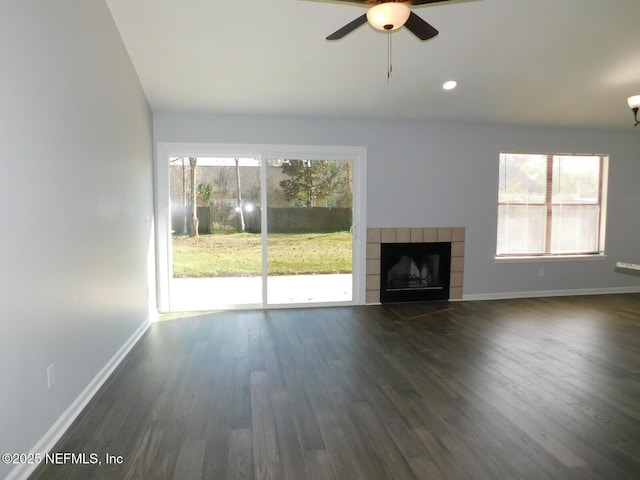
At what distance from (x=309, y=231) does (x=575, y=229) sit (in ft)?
13.4

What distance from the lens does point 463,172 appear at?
18.1 feet

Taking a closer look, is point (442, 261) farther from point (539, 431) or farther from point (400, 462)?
point (400, 462)

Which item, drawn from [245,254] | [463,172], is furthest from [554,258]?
[245,254]

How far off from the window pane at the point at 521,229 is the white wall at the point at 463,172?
21cm

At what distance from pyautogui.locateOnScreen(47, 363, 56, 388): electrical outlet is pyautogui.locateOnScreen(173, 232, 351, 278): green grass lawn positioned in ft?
9.35

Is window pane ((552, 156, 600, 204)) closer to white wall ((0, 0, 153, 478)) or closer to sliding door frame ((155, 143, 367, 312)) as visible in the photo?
sliding door frame ((155, 143, 367, 312))

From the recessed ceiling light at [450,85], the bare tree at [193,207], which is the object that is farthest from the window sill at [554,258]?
the bare tree at [193,207]

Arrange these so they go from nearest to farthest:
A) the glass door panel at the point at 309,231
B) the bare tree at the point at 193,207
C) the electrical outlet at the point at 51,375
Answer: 1. the electrical outlet at the point at 51,375
2. the bare tree at the point at 193,207
3. the glass door panel at the point at 309,231

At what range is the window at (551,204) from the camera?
5.73m

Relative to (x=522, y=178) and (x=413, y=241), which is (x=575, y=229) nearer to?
(x=522, y=178)

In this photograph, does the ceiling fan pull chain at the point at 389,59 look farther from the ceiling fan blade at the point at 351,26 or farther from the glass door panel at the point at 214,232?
the glass door panel at the point at 214,232

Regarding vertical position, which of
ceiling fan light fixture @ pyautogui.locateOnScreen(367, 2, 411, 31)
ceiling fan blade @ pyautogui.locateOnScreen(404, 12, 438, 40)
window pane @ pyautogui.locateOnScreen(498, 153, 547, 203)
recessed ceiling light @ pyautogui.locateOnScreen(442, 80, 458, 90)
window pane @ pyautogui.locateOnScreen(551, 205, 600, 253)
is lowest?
window pane @ pyautogui.locateOnScreen(551, 205, 600, 253)

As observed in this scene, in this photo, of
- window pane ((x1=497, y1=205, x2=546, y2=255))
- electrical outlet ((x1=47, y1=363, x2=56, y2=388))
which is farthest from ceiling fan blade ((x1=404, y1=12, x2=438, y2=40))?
window pane ((x1=497, y1=205, x2=546, y2=255))

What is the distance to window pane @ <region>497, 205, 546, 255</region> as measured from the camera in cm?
573
